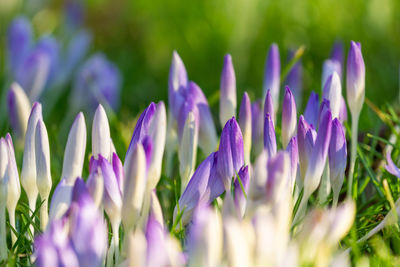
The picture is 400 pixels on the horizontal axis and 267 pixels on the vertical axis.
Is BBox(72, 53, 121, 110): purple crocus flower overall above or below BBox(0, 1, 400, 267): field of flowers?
above

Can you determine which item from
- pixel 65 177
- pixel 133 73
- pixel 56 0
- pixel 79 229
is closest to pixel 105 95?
pixel 133 73

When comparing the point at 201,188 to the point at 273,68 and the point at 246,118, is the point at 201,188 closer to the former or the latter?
the point at 246,118

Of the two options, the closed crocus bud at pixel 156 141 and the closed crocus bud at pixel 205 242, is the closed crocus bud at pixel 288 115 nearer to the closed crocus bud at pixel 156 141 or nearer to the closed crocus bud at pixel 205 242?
the closed crocus bud at pixel 156 141

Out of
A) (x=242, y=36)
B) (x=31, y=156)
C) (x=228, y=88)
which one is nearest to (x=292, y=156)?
(x=228, y=88)

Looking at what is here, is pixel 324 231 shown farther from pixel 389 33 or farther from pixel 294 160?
pixel 389 33

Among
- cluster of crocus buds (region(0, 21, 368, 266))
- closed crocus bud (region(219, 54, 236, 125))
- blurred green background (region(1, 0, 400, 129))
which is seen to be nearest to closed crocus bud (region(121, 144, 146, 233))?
cluster of crocus buds (region(0, 21, 368, 266))

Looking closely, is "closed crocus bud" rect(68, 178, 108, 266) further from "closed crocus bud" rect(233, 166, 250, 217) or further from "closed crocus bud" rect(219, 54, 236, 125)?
"closed crocus bud" rect(219, 54, 236, 125)
